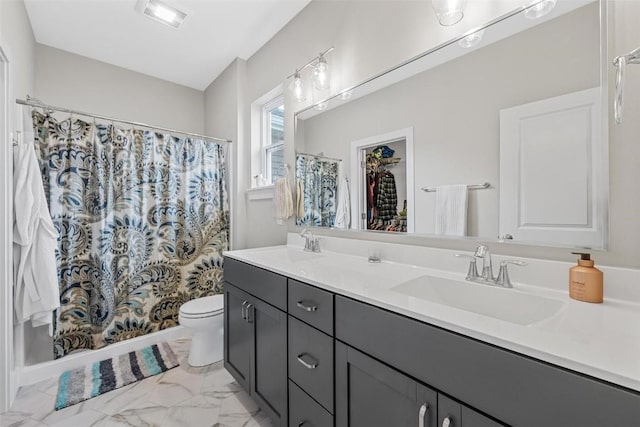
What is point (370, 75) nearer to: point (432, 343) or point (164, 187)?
point (432, 343)

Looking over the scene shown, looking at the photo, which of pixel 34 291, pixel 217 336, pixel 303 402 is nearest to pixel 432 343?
pixel 303 402

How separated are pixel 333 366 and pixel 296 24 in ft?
7.37

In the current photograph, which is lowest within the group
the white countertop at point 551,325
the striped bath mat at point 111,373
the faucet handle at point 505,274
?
the striped bath mat at point 111,373

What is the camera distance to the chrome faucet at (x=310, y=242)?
181 cm

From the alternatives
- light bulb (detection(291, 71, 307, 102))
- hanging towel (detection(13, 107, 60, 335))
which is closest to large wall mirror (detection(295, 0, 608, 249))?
light bulb (detection(291, 71, 307, 102))

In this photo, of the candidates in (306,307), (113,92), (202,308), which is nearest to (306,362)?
(306,307)

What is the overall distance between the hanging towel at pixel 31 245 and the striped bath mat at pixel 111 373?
449 millimetres

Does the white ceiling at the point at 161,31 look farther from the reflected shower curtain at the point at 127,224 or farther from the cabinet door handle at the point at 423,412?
the cabinet door handle at the point at 423,412

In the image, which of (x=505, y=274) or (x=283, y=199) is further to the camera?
(x=283, y=199)

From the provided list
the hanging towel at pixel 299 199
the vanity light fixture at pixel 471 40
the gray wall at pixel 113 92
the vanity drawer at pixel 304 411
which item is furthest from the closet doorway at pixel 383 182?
the gray wall at pixel 113 92

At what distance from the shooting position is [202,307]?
2037 millimetres

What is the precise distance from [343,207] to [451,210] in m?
0.67

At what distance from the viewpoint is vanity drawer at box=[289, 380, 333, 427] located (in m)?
1.02

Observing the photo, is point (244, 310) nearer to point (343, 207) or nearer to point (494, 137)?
point (343, 207)
